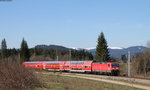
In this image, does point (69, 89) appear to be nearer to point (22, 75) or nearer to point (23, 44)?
point (22, 75)

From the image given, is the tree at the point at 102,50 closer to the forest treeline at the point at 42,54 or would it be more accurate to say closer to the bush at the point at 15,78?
the forest treeline at the point at 42,54

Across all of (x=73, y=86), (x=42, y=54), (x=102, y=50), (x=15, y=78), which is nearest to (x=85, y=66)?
(x=102, y=50)

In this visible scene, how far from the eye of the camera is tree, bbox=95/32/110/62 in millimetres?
82875

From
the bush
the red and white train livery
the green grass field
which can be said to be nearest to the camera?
the bush

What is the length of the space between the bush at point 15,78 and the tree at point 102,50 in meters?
67.0

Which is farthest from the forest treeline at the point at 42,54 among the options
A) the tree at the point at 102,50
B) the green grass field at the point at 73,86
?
the green grass field at the point at 73,86

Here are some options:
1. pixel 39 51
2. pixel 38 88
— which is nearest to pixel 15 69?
pixel 38 88

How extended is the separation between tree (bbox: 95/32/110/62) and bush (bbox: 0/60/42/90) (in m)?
67.0

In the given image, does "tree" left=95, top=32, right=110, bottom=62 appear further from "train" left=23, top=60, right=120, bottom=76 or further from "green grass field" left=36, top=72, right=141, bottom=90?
"green grass field" left=36, top=72, right=141, bottom=90

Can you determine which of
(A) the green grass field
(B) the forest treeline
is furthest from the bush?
(B) the forest treeline

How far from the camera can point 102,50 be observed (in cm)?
8388

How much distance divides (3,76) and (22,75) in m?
1.10

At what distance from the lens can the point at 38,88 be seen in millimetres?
15711

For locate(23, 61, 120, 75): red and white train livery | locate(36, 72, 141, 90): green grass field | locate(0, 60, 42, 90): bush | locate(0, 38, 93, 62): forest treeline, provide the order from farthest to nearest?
1. locate(0, 38, 93, 62): forest treeline
2. locate(23, 61, 120, 75): red and white train livery
3. locate(36, 72, 141, 90): green grass field
4. locate(0, 60, 42, 90): bush
